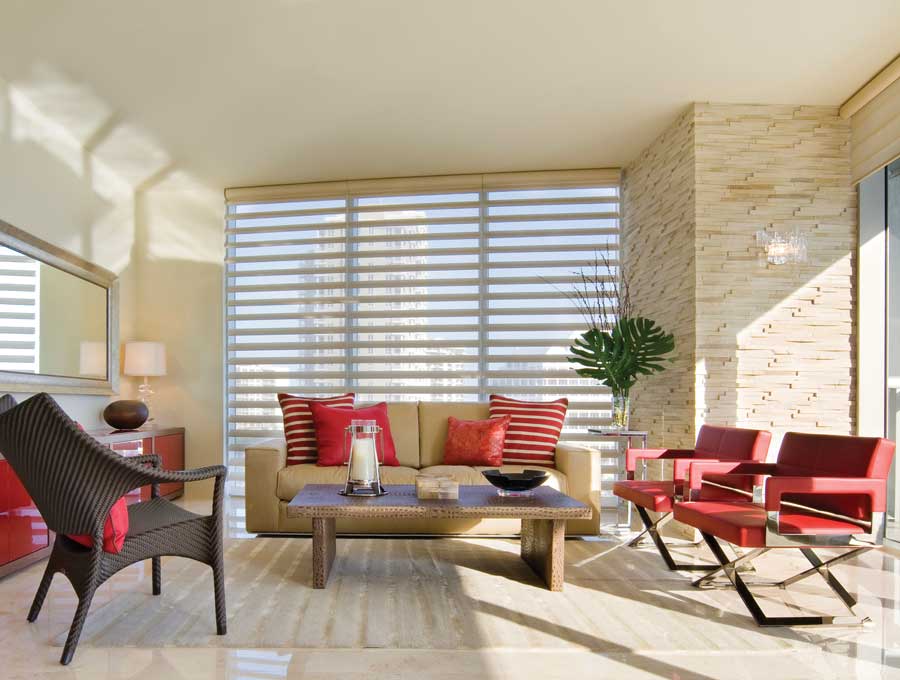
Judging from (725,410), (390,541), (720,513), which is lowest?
(390,541)

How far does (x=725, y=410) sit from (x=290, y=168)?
157 inches

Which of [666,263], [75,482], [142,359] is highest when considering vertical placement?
[666,263]

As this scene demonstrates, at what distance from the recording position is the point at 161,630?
264 cm

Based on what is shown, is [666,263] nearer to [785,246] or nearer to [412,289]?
[785,246]

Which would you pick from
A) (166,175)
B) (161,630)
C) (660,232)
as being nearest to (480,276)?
(660,232)

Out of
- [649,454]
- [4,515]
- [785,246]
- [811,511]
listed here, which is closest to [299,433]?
[4,515]

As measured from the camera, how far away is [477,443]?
15.1 feet

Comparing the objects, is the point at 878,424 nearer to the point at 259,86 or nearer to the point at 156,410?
the point at 259,86

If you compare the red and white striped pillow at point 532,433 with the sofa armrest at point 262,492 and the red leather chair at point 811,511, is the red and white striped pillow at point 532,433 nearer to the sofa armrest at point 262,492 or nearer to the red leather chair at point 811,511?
the red leather chair at point 811,511

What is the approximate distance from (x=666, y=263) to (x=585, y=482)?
1775 mm

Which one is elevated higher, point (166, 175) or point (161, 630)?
point (166, 175)

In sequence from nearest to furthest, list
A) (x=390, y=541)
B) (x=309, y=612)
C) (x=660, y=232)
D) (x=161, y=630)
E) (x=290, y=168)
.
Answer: (x=161, y=630), (x=309, y=612), (x=390, y=541), (x=660, y=232), (x=290, y=168)

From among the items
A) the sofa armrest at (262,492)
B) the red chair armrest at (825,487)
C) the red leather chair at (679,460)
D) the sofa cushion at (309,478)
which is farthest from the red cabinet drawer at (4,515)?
the red chair armrest at (825,487)

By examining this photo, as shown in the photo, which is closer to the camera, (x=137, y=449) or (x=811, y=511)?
(x=811, y=511)
